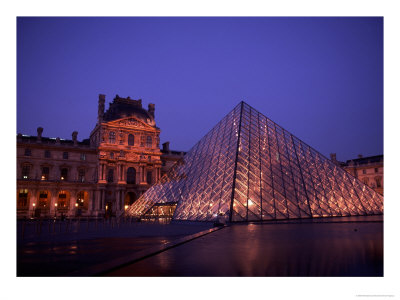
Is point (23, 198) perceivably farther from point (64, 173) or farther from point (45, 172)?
point (64, 173)

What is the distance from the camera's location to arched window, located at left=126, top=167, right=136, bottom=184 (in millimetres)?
46125

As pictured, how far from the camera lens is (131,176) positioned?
4644cm

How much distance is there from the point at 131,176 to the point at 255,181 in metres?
32.9

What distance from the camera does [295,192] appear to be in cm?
1672

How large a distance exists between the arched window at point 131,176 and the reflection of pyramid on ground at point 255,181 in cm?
2230

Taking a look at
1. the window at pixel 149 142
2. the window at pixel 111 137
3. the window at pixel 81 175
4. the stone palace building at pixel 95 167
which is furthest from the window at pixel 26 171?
the window at pixel 149 142

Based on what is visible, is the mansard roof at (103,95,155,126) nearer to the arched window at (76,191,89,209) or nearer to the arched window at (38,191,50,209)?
the arched window at (76,191,89,209)

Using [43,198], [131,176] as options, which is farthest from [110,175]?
[43,198]
